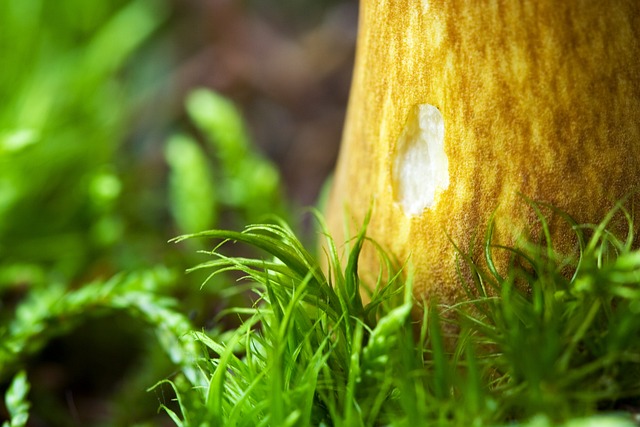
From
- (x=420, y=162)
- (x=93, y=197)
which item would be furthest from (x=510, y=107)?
(x=93, y=197)

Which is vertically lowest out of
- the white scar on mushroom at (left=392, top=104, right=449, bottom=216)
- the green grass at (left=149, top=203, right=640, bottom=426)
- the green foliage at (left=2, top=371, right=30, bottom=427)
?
A: the green foliage at (left=2, top=371, right=30, bottom=427)

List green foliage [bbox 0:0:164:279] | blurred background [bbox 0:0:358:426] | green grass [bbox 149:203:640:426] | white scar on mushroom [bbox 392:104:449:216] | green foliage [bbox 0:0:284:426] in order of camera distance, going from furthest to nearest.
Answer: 1. green foliage [bbox 0:0:164:279]
2. blurred background [bbox 0:0:358:426]
3. green foliage [bbox 0:0:284:426]
4. white scar on mushroom [bbox 392:104:449:216]
5. green grass [bbox 149:203:640:426]

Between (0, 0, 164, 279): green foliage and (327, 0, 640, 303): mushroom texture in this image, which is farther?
(0, 0, 164, 279): green foliage

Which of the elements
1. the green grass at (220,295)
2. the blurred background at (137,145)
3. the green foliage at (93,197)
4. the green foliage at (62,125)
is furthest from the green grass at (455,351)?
the green foliage at (62,125)

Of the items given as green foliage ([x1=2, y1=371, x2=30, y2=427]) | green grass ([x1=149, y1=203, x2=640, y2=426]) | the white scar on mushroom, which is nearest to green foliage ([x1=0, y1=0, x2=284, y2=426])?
green foliage ([x1=2, y1=371, x2=30, y2=427])

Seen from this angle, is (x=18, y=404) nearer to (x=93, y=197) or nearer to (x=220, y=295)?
(x=220, y=295)

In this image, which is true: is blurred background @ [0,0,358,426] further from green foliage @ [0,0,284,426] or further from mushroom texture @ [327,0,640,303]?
mushroom texture @ [327,0,640,303]

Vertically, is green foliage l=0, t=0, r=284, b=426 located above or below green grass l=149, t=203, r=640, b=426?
above

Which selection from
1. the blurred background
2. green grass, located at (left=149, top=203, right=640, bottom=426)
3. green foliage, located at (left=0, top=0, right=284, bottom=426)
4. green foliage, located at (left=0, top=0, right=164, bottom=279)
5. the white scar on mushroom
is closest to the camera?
green grass, located at (left=149, top=203, right=640, bottom=426)
